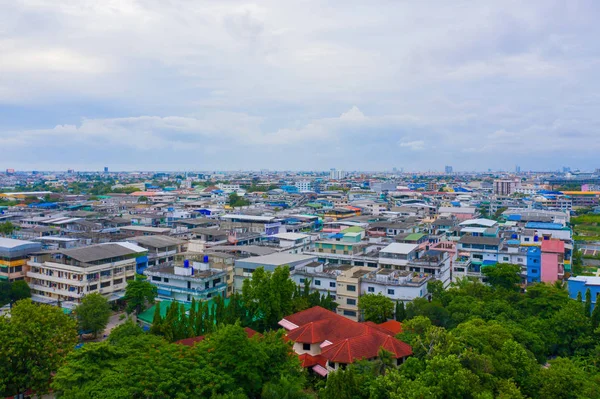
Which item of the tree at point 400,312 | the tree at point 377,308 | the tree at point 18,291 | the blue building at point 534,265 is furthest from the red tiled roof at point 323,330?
the blue building at point 534,265

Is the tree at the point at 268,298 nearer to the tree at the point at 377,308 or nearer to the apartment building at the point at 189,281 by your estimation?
the tree at the point at 377,308

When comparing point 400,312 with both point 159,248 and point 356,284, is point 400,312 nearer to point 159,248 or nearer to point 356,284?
point 356,284

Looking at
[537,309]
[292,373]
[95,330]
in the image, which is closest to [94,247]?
[95,330]

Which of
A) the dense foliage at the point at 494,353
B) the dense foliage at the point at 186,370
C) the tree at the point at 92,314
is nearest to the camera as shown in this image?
the dense foliage at the point at 186,370

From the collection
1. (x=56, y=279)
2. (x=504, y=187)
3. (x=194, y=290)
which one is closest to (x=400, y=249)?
(x=194, y=290)

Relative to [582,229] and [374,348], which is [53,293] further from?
[582,229]

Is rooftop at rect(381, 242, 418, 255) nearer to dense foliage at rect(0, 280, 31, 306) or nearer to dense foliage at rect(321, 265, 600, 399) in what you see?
dense foliage at rect(321, 265, 600, 399)

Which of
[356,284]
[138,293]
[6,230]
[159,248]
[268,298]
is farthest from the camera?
[6,230]
